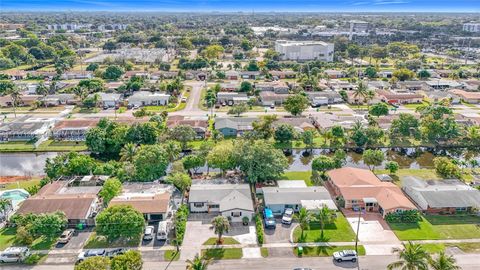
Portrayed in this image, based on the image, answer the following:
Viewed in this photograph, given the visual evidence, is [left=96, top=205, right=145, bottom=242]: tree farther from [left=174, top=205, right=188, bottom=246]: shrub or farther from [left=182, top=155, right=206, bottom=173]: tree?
[left=182, top=155, right=206, bottom=173]: tree

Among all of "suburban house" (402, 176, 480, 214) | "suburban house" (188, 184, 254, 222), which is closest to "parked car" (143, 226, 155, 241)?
"suburban house" (188, 184, 254, 222)

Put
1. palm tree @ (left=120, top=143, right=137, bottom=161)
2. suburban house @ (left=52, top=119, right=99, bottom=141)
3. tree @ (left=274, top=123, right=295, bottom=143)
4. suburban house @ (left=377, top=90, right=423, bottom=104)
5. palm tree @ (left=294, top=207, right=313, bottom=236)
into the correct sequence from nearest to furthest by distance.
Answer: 1. palm tree @ (left=294, top=207, right=313, bottom=236)
2. palm tree @ (left=120, top=143, right=137, bottom=161)
3. tree @ (left=274, top=123, right=295, bottom=143)
4. suburban house @ (left=52, top=119, right=99, bottom=141)
5. suburban house @ (left=377, top=90, right=423, bottom=104)

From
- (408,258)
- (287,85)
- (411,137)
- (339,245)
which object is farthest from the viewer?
(287,85)

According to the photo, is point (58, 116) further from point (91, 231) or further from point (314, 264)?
point (314, 264)

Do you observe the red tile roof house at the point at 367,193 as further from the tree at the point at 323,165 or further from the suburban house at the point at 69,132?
the suburban house at the point at 69,132

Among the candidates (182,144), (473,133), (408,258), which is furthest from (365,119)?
(408,258)

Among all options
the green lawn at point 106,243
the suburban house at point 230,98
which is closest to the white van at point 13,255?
the green lawn at point 106,243
